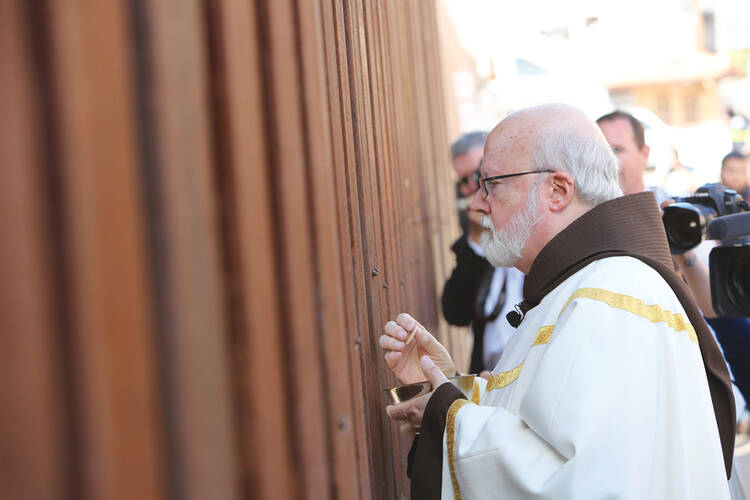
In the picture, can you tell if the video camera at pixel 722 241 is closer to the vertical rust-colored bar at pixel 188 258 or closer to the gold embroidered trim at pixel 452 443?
the gold embroidered trim at pixel 452 443

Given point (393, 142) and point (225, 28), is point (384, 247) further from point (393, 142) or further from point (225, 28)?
point (225, 28)

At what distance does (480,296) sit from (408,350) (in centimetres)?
176

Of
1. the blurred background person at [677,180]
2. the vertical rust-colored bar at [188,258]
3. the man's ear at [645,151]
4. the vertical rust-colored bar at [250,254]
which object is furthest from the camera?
the blurred background person at [677,180]

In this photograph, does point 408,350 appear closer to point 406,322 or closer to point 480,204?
point 406,322

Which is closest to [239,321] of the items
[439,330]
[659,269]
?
[659,269]

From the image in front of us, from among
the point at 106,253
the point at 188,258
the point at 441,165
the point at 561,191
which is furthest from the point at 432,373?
the point at 441,165

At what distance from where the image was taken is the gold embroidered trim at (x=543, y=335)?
6.94ft

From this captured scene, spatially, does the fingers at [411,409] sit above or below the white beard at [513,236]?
below

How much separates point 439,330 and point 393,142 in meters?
2.58

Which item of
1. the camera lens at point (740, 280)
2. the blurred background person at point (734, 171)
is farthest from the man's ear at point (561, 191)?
the blurred background person at point (734, 171)

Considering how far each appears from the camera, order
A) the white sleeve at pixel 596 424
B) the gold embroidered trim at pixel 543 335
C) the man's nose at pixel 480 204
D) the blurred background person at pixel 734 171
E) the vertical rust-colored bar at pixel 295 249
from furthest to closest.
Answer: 1. the blurred background person at pixel 734 171
2. the man's nose at pixel 480 204
3. the gold embroidered trim at pixel 543 335
4. the white sleeve at pixel 596 424
5. the vertical rust-colored bar at pixel 295 249

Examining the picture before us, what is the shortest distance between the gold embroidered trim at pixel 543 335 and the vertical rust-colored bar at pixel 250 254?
1240 mm

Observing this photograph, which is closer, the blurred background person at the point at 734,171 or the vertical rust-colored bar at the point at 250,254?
the vertical rust-colored bar at the point at 250,254

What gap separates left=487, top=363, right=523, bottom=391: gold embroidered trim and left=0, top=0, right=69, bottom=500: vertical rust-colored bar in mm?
1709
